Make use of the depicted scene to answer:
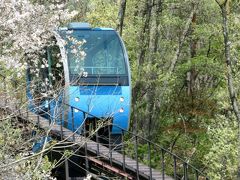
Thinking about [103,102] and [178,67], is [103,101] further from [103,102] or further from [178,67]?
[178,67]

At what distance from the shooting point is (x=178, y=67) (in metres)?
23.5

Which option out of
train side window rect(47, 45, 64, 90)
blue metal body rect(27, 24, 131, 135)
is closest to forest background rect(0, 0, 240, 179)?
blue metal body rect(27, 24, 131, 135)

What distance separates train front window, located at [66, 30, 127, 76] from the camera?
54.1 ft

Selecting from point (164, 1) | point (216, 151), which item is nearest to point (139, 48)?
point (164, 1)

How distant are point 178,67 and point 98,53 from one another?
7.28 metres

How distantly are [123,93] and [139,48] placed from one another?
23.6ft

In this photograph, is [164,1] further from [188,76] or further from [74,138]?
[74,138]

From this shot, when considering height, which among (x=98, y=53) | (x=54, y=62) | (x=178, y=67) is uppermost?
(x=98, y=53)

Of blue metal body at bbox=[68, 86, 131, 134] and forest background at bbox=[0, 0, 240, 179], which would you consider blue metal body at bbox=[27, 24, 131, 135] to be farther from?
forest background at bbox=[0, 0, 240, 179]

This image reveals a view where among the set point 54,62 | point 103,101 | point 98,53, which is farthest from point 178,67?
point 54,62

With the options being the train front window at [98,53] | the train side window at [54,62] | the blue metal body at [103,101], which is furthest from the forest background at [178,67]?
the train side window at [54,62]

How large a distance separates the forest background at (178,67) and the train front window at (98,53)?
3.43 meters

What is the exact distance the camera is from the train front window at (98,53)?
54.1ft

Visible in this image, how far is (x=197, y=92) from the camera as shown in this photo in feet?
83.3
